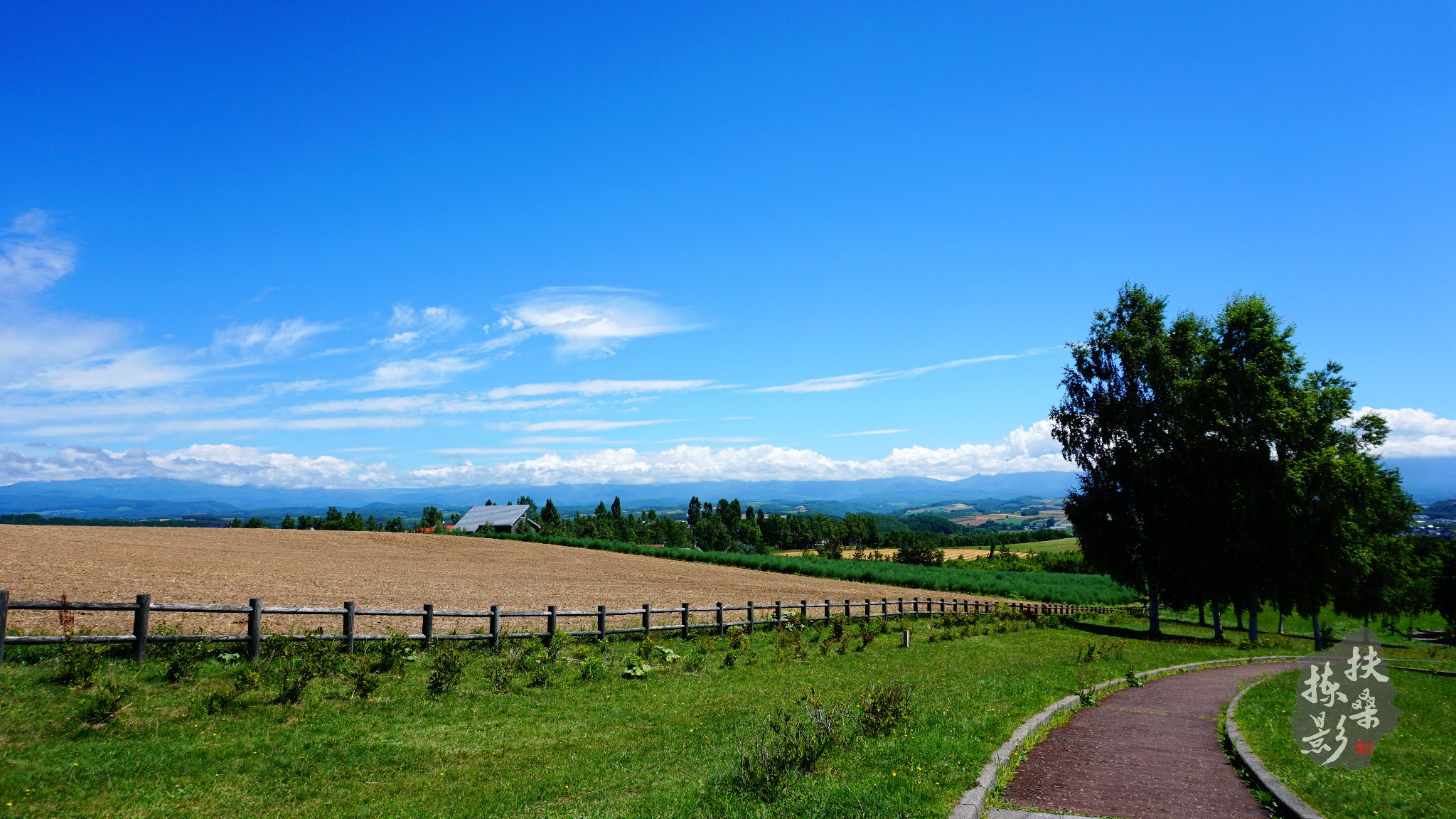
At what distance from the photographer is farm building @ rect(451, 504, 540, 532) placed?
4205 inches

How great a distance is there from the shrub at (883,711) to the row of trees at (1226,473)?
99.1ft

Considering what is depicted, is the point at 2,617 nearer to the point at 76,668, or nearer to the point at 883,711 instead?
the point at 76,668

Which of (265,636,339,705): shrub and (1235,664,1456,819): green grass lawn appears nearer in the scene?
(1235,664,1456,819): green grass lawn

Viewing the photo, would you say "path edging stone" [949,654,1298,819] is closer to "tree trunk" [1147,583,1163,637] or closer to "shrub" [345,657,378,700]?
"shrub" [345,657,378,700]

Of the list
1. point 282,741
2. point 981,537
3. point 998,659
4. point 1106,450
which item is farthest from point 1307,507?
point 981,537

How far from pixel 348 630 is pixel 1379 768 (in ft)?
60.2

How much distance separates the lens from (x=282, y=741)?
10.8m

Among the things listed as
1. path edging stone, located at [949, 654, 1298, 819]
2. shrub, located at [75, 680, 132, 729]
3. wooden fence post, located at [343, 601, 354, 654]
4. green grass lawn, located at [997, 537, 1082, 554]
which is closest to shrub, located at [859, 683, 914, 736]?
path edging stone, located at [949, 654, 1298, 819]

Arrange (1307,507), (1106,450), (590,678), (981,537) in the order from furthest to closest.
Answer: (981,537) < (1106,450) < (1307,507) < (590,678)

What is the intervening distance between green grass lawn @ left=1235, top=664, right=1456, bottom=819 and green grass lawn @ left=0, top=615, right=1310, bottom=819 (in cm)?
338

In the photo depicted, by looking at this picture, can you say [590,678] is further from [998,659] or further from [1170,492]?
[1170,492]

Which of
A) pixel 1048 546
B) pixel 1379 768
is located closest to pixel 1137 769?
pixel 1379 768

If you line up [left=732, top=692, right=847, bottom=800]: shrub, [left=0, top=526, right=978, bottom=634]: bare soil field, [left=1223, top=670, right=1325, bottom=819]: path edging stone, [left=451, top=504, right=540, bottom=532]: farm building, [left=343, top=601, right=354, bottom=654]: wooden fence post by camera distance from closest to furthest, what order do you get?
[left=1223, top=670, right=1325, bottom=819]: path edging stone < [left=732, top=692, right=847, bottom=800]: shrub < [left=343, top=601, right=354, bottom=654]: wooden fence post < [left=0, top=526, right=978, bottom=634]: bare soil field < [left=451, top=504, right=540, bottom=532]: farm building

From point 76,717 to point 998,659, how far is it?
72.7ft
